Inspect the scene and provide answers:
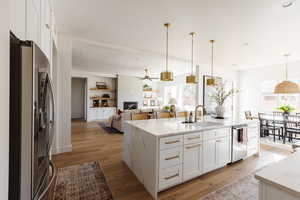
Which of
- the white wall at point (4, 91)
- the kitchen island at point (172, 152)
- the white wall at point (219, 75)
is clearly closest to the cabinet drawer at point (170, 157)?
the kitchen island at point (172, 152)

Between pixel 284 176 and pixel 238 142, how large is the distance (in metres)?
2.28

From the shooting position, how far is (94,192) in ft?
6.32

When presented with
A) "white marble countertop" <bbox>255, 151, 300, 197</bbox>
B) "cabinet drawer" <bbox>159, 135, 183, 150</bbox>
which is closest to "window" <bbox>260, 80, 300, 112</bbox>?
"cabinet drawer" <bbox>159, 135, 183, 150</bbox>

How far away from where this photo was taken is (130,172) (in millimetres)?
2475

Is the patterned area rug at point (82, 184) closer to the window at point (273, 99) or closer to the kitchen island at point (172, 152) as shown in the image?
the kitchen island at point (172, 152)

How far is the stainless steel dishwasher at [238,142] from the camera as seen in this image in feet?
8.97

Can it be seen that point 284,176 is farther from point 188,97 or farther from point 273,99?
point 188,97

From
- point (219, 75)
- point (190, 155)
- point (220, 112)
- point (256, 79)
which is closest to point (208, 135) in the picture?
point (190, 155)

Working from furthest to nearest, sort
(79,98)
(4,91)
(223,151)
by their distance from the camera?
(79,98) → (223,151) → (4,91)

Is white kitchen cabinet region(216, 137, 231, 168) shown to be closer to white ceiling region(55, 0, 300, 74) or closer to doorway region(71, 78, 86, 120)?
white ceiling region(55, 0, 300, 74)

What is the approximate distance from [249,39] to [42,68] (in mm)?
4116

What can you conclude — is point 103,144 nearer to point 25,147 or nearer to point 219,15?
point 25,147

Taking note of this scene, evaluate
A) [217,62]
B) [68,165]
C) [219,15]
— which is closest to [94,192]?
[68,165]

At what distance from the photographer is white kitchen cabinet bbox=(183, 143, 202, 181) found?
2062 millimetres
